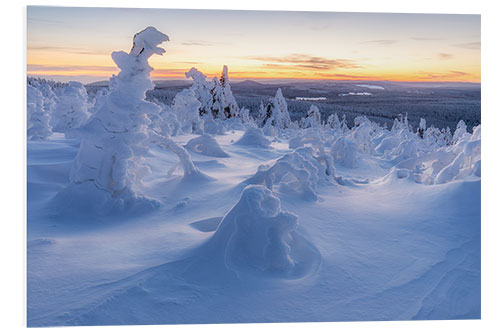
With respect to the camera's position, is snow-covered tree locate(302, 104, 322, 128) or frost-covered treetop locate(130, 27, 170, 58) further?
snow-covered tree locate(302, 104, 322, 128)

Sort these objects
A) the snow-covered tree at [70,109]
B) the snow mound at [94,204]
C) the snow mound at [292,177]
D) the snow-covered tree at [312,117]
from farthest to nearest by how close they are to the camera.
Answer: the snow-covered tree at [312,117]
the snow-covered tree at [70,109]
the snow mound at [292,177]
the snow mound at [94,204]


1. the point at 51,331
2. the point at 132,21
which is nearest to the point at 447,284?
the point at 51,331

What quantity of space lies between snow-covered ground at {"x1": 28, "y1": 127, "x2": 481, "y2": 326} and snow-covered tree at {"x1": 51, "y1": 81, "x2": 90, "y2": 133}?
1057 centimetres

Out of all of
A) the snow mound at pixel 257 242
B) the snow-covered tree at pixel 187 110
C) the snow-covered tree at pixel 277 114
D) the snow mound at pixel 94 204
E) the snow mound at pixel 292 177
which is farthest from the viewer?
the snow-covered tree at pixel 277 114

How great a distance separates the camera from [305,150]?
31.0 feet

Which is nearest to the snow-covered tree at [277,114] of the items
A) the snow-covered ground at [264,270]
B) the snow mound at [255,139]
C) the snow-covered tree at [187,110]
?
the snow-covered tree at [187,110]

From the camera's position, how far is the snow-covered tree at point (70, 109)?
650 inches

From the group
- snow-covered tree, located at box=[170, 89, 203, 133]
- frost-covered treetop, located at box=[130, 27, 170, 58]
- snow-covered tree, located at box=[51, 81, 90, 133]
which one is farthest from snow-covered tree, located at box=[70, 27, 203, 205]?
snow-covered tree, located at box=[170, 89, 203, 133]

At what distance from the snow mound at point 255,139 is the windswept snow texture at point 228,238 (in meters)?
8.23

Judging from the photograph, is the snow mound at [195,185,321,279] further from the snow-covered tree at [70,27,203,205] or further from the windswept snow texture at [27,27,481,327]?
the snow-covered tree at [70,27,203,205]

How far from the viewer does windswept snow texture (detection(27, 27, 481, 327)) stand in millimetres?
4418

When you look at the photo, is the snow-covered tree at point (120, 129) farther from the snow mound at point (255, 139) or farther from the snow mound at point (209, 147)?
the snow mound at point (255, 139)

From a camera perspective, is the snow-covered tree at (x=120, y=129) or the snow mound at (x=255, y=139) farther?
the snow mound at (x=255, y=139)

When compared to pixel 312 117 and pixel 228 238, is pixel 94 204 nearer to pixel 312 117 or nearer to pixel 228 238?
pixel 228 238
